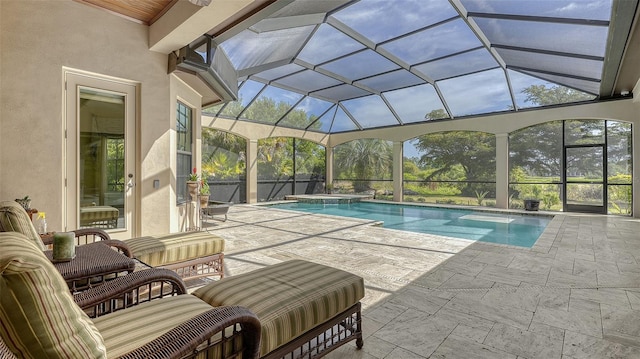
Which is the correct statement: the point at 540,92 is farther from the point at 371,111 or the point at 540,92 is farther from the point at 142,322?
the point at 142,322

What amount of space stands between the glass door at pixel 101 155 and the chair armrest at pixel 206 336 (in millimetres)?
3522

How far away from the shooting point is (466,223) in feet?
28.9

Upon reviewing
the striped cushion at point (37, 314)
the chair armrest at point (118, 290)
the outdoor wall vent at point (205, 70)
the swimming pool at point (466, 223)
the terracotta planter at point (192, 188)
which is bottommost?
Result: the swimming pool at point (466, 223)

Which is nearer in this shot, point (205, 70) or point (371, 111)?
point (205, 70)

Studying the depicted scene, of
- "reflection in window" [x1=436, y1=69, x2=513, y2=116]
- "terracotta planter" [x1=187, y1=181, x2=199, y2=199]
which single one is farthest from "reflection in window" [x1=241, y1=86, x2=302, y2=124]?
"terracotta planter" [x1=187, y1=181, x2=199, y2=199]

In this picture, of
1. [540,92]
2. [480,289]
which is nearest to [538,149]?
[540,92]

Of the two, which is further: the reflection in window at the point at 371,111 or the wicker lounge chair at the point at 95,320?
the reflection in window at the point at 371,111

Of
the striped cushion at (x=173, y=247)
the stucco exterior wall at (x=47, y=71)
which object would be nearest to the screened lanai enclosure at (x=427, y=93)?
the stucco exterior wall at (x=47, y=71)

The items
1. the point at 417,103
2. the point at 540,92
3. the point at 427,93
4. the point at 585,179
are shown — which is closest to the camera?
Result: the point at 585,179

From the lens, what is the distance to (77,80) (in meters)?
3.77

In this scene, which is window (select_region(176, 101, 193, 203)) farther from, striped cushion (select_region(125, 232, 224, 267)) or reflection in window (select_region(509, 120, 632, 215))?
reflection in window (select_region(509, 120, 632, 215))

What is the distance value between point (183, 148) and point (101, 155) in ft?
5.59

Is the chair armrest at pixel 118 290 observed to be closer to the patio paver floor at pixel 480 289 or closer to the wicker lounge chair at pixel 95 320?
the wicker lounge chair at pixel 95 320

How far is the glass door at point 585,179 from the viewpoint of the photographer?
9133 mm
